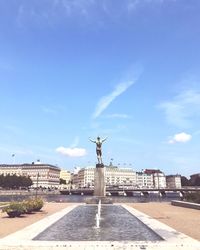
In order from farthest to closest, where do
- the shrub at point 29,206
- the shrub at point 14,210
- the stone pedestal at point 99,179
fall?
the stone pedestal at point 99,179
the shrub at point 29,206
the shrub at point 14,210

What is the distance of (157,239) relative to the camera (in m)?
16.4

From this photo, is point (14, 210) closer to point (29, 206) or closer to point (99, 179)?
point (29, 206)

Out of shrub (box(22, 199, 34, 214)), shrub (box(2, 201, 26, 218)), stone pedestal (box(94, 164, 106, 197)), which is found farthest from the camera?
stone pedestal (box(94, 164, 106, 197))

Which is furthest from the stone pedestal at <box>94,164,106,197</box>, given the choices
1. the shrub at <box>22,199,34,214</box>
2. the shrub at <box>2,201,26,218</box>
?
the shrub at <box>2,201,26,218</box>

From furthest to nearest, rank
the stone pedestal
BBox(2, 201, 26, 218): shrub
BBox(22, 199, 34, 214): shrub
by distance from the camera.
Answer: the stone pedestal < BBox(22, 199, 34, 214): shrub < BBox(2, 201, 26, 218): shrub

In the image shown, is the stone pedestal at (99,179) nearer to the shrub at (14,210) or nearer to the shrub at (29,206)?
the shrub at (29,206)

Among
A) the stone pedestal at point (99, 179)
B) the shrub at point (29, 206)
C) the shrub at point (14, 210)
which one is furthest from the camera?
the stone pedestal at point (99, 179)

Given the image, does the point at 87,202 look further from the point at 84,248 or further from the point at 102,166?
the point at 84,248

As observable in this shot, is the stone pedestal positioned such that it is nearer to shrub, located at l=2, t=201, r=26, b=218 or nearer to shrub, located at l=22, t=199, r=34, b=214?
shrub, located at l=22, t=199, r=34, b=214

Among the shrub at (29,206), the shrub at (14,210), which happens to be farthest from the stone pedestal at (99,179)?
the shrub at (14,210)

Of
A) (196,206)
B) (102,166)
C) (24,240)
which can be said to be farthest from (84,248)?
(102,166)

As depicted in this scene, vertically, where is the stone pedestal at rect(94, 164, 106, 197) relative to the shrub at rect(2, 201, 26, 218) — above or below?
above

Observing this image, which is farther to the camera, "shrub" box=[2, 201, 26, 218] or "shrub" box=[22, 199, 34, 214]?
"shrub" box=[22, 199, 34, 214]

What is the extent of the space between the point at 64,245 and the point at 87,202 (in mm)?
37094
